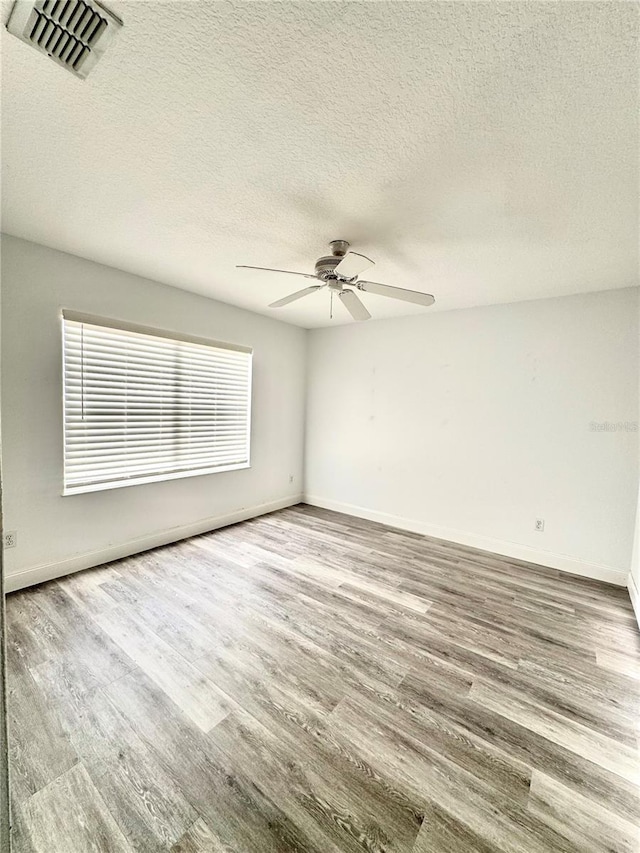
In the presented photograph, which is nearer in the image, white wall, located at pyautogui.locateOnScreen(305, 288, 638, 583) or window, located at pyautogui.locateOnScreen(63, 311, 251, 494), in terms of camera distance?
window, located at pyautogui.locateOnScreen(63, 311, 251, 494)

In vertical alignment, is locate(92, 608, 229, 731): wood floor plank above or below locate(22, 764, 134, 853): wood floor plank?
above

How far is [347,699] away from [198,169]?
2.62 meters

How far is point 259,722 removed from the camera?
5.08 feet

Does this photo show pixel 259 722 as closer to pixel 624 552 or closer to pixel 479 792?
pixel 479 792

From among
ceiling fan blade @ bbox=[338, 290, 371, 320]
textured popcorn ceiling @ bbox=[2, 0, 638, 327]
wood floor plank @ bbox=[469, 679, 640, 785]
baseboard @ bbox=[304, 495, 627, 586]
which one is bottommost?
wood floor plank @ bbox=[469, 679, 640, 785]

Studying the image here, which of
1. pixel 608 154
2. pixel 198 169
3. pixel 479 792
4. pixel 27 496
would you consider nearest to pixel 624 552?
pixel 479 792

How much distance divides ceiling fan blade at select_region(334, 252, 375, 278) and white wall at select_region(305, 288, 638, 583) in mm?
2026

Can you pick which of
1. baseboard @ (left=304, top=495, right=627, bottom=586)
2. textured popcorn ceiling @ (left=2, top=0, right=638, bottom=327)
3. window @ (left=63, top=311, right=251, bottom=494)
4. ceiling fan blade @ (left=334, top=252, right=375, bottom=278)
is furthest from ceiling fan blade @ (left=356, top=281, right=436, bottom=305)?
baseboard @ (left=304, top=495, right=627, bottom=586)

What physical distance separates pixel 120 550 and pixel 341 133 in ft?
10.8

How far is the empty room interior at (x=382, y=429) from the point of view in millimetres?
1146

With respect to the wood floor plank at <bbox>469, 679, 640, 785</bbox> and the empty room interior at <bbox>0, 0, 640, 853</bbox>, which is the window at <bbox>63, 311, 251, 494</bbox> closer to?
the empty room interior at <bbox>0, 0, 640, 853</bbox>

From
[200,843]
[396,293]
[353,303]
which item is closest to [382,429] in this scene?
[353,303]

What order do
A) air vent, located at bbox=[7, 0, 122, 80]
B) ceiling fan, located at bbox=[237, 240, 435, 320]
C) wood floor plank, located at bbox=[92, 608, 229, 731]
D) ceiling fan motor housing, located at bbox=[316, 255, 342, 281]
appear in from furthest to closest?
ceiling fan motor housing, located at bbox=[316, 255, 342, 281]
ceiling fan, located at bbox=[237, 240, 435, 320]
wood floor plank, located at bbox=[92, 608, 229, 731]
air vent, located at bbox=[7, 0, 122, 80]

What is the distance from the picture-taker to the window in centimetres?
272
